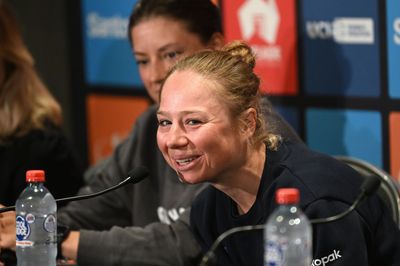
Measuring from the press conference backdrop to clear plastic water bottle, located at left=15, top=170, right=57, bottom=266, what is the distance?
1.31 m

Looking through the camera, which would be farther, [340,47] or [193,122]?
[340,47]

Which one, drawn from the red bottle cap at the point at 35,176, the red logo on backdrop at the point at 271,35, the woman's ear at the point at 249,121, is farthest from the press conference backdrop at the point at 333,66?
the red bottle cap at the point at 35,176

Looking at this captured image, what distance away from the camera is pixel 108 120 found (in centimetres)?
467

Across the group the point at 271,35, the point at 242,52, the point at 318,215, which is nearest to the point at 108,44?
the point at 271,35

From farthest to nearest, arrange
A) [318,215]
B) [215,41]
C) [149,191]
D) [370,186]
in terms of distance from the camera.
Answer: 1. [149,191]
2. [215,41]
3. [318,215]
4. [370,186]

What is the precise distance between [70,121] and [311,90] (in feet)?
5.82

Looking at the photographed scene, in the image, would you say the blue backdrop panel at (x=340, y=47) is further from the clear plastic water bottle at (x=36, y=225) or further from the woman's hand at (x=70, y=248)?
the clear plastic water bottle at (x=36, y=225)

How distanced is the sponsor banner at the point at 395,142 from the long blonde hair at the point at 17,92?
1.40m

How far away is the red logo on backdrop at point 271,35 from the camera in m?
3.59

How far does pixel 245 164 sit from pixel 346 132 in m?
1.06

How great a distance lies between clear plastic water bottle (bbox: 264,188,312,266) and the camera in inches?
73.3

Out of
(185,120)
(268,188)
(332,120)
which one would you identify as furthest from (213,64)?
(332,120)

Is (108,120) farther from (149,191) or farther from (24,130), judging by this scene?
(149,191)

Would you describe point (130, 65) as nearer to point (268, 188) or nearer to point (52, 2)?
point (52, 2)
